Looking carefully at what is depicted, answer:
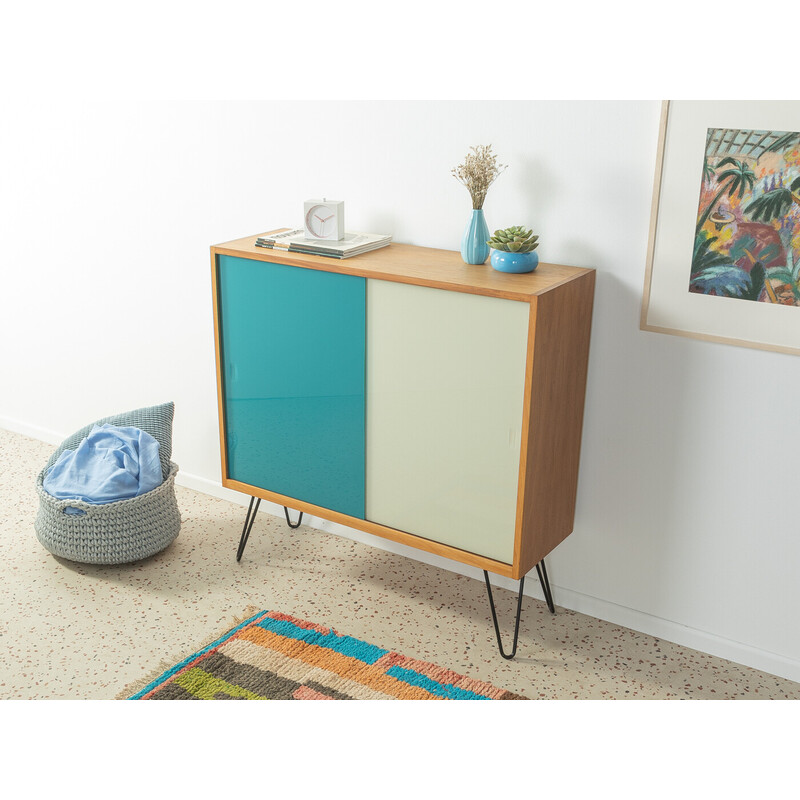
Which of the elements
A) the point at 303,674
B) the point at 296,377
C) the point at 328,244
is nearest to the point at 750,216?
the point at 328,244

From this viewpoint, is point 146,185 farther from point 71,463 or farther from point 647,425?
point 647,425

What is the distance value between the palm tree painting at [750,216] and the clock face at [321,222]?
1022mm

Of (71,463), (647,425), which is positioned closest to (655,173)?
(647,425)

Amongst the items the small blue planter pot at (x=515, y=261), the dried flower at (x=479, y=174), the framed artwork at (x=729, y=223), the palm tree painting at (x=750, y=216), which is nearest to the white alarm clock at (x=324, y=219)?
the dried flower at (x=479, y=174)

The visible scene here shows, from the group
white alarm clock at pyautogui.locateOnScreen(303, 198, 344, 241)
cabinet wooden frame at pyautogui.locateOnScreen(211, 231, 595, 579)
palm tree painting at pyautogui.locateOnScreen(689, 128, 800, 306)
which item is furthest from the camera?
white alarm clock at pyautogui.locateOnScreen(303, 198, 344, 241)

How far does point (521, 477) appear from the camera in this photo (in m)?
2.37

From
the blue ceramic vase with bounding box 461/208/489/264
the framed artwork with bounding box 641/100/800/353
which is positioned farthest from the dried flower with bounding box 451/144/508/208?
the framed artwork with bounding box 641/100/800/353

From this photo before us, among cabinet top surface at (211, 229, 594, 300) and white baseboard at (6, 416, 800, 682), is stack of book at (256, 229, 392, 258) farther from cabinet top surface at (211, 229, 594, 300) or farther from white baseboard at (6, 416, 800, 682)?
white baseboard at (6, 416, 800, 682)

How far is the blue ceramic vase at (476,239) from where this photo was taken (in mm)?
2494

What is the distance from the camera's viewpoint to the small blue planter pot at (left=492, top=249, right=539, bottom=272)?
2.39m

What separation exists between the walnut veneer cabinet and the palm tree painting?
13.5 inches

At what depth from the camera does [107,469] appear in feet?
10.0

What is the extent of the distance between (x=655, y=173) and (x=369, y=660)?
1516 mm

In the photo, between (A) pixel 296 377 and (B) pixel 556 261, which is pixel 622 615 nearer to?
(B) pixel 556 261
